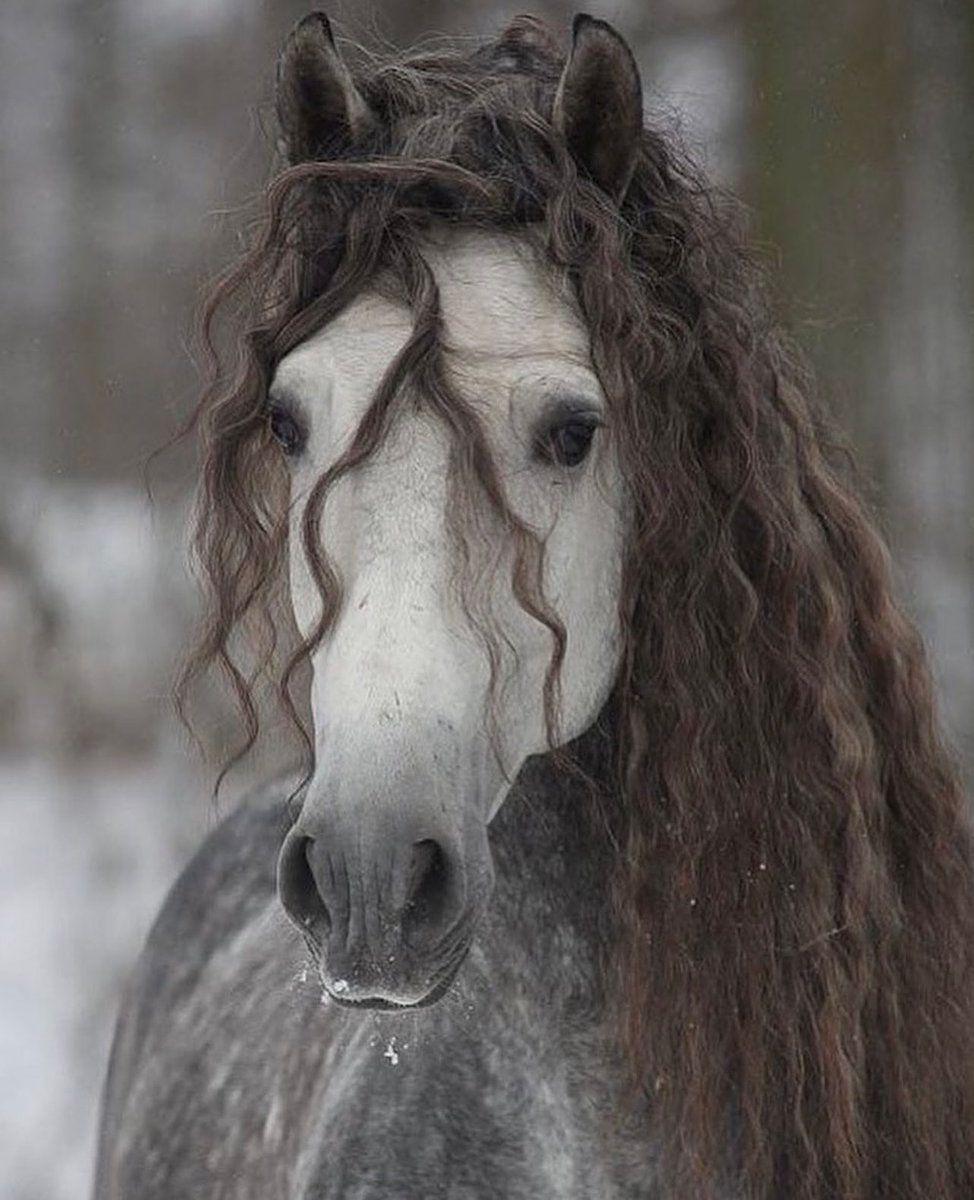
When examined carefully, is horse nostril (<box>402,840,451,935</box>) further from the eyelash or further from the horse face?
the eyelash

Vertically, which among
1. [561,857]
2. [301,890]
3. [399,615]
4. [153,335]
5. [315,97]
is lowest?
[153,335]

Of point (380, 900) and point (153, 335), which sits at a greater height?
point (380, 900)

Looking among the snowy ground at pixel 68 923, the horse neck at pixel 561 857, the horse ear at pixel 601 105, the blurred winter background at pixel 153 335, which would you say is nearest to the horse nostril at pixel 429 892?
the horse neck at pixel 561 857

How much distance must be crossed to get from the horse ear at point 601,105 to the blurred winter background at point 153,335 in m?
2.56

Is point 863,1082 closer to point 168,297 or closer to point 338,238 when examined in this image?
point 338,238

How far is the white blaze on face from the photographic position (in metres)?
1.73

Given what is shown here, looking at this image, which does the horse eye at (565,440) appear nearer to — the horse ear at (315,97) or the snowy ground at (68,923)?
the horse ear at (315,97)

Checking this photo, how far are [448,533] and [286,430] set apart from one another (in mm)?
255

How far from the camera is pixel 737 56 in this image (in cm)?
475

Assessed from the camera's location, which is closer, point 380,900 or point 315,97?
point 380,900

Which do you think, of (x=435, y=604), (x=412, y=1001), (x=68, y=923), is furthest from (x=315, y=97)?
(x=68, y=923)

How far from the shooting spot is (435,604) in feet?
5.77

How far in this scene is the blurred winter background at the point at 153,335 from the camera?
4676 millimetres

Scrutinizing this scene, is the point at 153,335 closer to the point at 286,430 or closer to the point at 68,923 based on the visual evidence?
the point at 68,923
